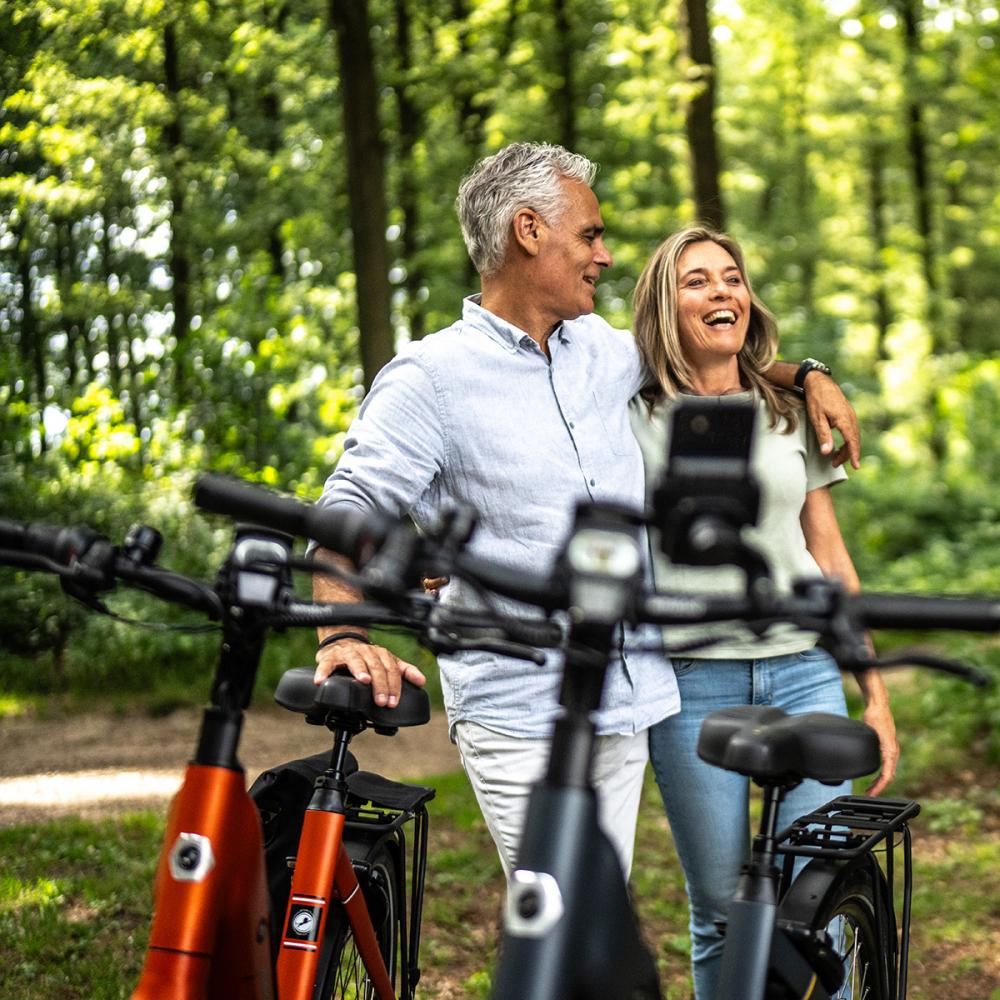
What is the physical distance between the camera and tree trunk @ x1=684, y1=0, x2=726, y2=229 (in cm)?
A: 1100

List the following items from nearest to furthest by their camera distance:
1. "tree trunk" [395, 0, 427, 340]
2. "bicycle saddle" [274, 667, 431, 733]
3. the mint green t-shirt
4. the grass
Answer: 1. "bicycle saddle" [274, 667, 431, 733]
2. the mint green t-shirt
3. the grass
4. "tree trunk" [395, 0, 427, 340]

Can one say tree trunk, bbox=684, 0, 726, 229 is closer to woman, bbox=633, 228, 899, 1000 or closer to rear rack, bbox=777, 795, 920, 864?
woman, bbox=633, 228, 899, 1000

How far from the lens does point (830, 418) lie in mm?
3338

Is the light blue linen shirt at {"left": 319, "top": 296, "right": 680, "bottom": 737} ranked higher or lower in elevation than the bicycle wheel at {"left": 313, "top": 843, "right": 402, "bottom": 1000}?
higher

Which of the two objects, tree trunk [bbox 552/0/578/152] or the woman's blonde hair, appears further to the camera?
tree trunk [bbox 552/0/578/152]

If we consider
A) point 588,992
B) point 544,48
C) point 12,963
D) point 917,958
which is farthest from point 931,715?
point 544,48

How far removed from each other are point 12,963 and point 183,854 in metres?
3.02

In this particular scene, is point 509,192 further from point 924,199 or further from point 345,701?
point 924,199

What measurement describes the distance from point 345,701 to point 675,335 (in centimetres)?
125

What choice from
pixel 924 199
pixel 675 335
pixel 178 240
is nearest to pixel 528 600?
pixel 675 335

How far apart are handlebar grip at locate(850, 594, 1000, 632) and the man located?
1340 millimetres

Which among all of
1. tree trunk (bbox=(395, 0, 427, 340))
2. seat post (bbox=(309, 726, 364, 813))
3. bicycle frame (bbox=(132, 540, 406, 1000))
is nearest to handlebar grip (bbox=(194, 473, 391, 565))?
bicycle frame (bbox=(132, 540, 406, 1000))

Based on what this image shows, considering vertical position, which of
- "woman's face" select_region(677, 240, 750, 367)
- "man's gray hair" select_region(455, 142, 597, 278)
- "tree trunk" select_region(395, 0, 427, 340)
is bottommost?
"woman's face" select_region(677, 240, 750, 367)

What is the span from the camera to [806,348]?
70.8 ft
